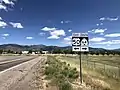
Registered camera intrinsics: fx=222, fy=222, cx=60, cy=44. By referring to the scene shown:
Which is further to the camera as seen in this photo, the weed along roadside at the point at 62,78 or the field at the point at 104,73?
the field at the point at 104,73

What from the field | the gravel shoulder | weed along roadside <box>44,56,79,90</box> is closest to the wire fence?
the field

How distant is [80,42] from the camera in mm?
12281

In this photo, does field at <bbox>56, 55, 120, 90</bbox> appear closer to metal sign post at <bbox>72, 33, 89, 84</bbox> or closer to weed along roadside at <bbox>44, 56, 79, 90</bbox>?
weed along roadside at <bbox>44, 56, 79, 90</bbox>

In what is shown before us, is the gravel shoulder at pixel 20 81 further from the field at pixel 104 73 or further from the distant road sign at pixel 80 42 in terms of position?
the field at pixel 104 73

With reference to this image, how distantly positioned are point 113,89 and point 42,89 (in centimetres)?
430


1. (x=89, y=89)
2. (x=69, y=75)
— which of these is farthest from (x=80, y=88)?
(x=69, y=75)

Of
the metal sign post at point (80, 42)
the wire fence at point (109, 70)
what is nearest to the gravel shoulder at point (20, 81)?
the metal sign post at point (80, 42)

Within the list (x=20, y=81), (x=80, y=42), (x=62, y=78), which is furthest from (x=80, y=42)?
(x=20, y=81)

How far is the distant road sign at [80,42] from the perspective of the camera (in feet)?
39.9

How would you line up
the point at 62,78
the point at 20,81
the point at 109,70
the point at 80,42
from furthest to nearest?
the point at 109,70 → the point at 20,81 → the point at 62,78 → the point at 80,42

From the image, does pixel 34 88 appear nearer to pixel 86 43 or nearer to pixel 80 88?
pixel 80 88

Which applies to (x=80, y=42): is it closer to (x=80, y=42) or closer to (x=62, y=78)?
(x=80, y=42)

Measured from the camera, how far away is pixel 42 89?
11320 mm

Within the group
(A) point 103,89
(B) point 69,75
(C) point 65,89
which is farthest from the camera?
(B) point 69,75
